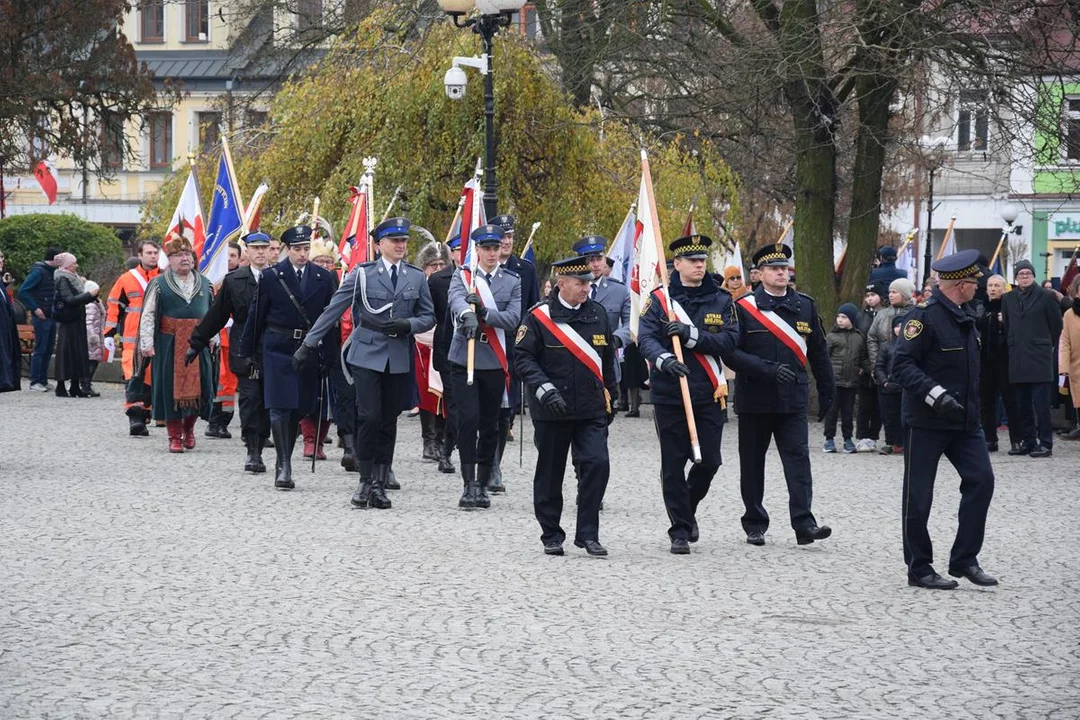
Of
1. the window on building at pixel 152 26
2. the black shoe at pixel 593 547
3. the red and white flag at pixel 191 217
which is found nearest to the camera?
the black shoe at pixel 593 547

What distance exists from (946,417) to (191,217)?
11952 millimetres

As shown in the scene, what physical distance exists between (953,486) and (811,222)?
8.16m

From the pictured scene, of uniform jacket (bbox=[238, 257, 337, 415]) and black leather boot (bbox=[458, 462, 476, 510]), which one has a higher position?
uniform jacket (bbox=[238, 257, 337, 415])

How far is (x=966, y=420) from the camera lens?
9.52m

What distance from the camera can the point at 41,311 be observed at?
24766 mm

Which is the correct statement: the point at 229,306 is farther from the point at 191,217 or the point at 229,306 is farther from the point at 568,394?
the point at 568,394

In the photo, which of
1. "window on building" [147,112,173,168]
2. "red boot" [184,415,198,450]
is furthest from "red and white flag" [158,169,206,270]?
"window on building" [147,112,173,168]

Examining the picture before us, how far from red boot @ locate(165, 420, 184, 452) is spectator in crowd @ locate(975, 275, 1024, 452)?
7.66 meters

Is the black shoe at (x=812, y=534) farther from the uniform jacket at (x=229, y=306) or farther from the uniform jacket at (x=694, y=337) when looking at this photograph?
the uniform jacket at (x=229, y=306)

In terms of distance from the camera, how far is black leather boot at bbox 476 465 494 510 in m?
12.6

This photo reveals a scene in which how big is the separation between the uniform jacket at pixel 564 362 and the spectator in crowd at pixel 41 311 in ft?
50.3

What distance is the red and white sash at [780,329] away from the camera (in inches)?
433

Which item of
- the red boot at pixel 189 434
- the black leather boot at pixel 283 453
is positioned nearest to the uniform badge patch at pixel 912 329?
the black leather boot at pixel 283 453

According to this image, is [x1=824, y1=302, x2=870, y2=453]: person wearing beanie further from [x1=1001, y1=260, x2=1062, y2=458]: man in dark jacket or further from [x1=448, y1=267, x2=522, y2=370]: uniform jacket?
[x1=448, y1=267, x2=522, y2=370]: uniform jacket
